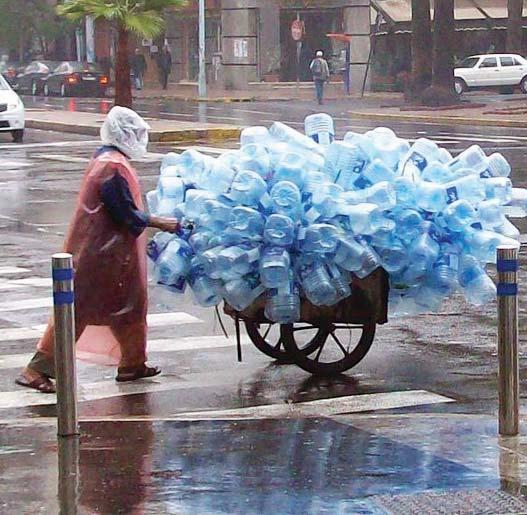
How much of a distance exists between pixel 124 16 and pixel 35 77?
75.6 feet

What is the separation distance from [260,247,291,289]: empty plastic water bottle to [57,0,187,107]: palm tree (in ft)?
86.9

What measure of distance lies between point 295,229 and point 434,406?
4.47ft

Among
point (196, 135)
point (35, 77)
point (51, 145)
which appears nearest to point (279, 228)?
point (51, 145)

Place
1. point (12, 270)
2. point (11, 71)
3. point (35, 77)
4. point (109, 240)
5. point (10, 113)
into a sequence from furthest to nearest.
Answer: point (11, 71) < point (35, 77) < point (10, 113) < point (12, 270) < point (109, 240)

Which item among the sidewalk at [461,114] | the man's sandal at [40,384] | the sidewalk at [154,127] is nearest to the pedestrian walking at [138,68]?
the sidewalk at [461,114]

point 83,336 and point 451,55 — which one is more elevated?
point 451,55

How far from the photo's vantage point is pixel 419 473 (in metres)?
6.60

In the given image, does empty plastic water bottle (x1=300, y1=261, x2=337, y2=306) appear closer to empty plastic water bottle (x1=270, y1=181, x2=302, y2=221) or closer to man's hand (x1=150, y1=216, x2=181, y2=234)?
empty plastic water bottle (x1=270, y1=181, x2=302, y2=221)

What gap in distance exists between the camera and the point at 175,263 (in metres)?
9.00

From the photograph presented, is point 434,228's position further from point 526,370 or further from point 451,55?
point 451,55

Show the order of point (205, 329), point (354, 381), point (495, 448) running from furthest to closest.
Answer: point (205, 329) < point (354, 381) < point (495, 448)

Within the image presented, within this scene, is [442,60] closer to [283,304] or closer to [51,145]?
[51,145]

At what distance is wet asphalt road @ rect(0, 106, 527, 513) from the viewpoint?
6336 mm

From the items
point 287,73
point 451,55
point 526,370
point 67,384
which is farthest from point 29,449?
point 287,73
